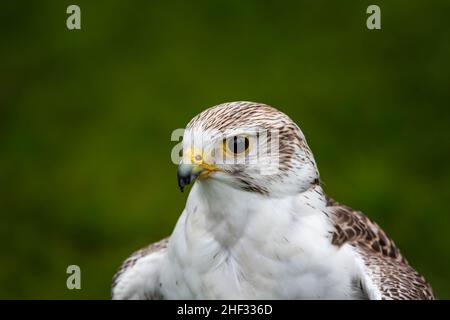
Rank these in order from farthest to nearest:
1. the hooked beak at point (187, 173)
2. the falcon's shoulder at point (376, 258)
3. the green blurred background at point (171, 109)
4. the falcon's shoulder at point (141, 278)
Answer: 1. the green blurred background at point (171, 109)
2. the falcon's shoulder at point (141, 278)
3. the falcon's shoulder at point (376, 258)
4. the hooked beak at point (187, 173)

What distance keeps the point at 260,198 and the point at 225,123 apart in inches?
15.0

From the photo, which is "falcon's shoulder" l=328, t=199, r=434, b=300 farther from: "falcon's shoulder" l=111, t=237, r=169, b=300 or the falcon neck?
"falcon's shoulder" l=111, t=237, r=169, b=300

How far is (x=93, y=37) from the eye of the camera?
8703mm

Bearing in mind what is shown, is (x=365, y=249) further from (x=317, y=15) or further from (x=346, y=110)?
(x=317, y=15)

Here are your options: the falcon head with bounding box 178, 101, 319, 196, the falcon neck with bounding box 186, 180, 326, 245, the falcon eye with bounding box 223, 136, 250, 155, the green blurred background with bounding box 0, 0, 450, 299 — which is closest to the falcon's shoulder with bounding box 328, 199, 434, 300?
the falcon neck with bounding box 186, 180, 326, 245

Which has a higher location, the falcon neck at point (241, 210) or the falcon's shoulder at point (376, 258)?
the falcon neck at point (241, 210)

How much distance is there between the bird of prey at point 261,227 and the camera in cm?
401

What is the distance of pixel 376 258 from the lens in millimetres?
4520

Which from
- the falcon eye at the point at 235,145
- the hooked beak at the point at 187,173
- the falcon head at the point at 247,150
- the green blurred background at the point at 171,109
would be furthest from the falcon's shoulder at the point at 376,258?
the green blurred background at the point at 171,109

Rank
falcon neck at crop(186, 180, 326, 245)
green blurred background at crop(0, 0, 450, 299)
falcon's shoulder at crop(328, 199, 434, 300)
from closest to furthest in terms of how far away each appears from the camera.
Result: falcon neck at crop(186, 180, 326, 245) → falcon's shoulder at crop(328, 199, 434, 300) → green blurred background at crop(0, 0, 450, 299)

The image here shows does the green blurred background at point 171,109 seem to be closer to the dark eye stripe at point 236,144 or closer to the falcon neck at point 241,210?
the falcon neck at point 241,210

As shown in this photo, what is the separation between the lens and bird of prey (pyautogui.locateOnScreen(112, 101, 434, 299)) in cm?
401

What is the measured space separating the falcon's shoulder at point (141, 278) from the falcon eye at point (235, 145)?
3.49ft

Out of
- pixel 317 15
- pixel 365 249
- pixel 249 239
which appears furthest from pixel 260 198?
pixel 317 15
